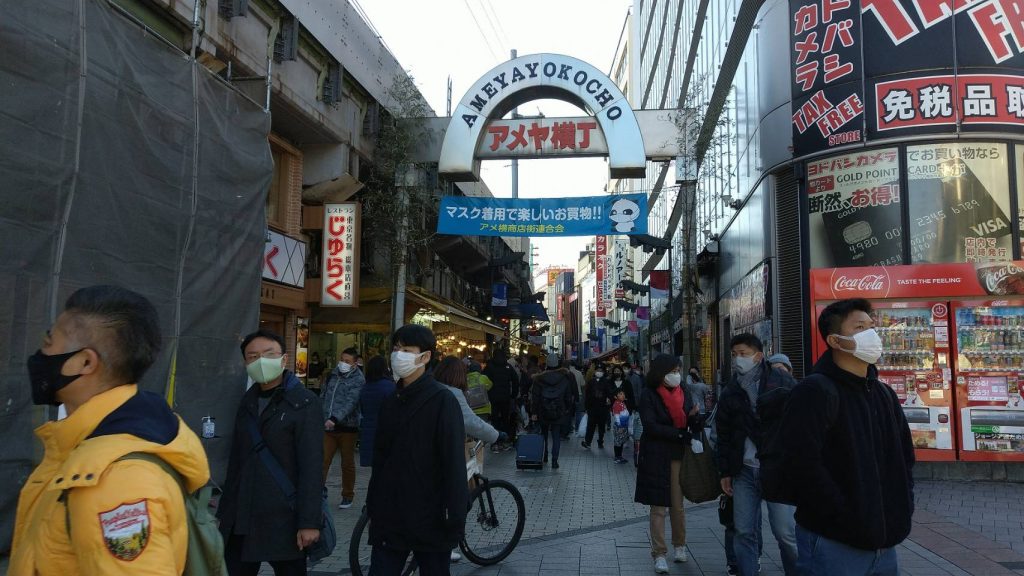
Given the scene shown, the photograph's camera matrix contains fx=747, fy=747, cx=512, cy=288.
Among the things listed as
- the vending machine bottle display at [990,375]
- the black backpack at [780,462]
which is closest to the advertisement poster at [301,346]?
the vending machine bottle display at [990,375]

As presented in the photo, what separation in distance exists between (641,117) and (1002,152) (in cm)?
689

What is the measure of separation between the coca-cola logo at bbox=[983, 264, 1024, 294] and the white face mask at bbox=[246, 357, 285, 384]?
10.6m

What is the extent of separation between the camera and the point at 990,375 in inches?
427

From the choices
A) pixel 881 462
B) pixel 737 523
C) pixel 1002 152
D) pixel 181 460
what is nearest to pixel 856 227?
pixel 1002 152

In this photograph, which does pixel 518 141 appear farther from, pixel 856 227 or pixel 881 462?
pixel 881 462

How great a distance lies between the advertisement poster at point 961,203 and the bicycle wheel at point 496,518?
8288mm

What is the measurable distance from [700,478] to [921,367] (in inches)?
263

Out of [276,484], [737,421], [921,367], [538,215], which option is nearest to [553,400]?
[538,215]

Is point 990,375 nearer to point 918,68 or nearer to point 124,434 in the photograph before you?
point 918,68

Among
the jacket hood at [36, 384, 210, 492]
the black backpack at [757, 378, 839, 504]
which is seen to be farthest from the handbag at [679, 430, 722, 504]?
the jacket hood at [36, 384, 210, 492]

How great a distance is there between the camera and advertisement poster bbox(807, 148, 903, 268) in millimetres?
11766

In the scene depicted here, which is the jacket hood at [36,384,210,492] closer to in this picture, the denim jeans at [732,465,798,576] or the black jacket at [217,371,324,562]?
the black jacket at [217,371,324,562]

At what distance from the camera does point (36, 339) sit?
5551 millimetres

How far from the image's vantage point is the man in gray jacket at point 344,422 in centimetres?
886
